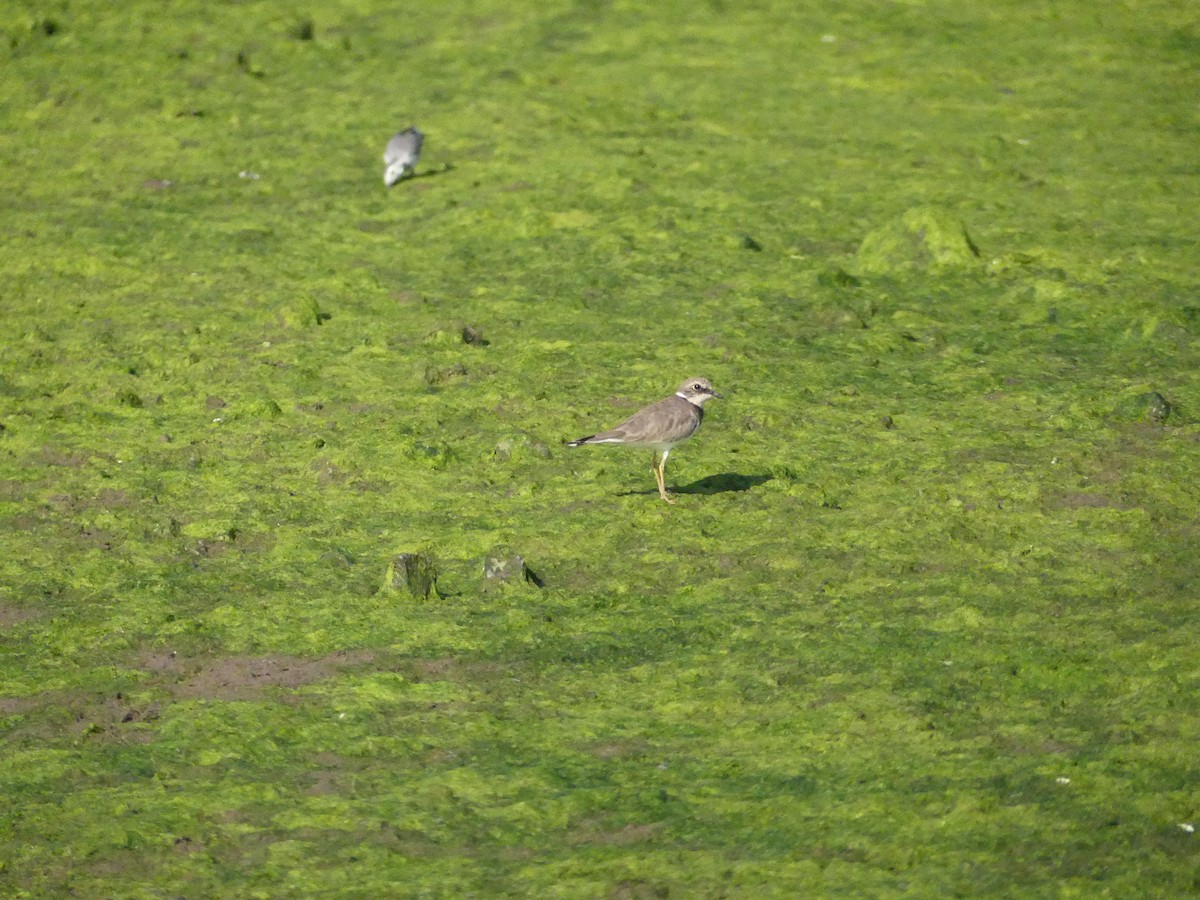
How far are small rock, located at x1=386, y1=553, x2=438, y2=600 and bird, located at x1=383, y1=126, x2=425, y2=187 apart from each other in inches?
213

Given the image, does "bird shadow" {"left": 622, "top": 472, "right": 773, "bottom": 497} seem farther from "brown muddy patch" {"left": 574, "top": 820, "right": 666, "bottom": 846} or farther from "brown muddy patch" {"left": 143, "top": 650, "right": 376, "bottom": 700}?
"brown muddy patch" {"left": 574, "top": 820, "right": 666, "bottom": 846}

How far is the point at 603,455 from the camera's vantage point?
8891 mm

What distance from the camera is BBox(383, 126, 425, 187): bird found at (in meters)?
12.2

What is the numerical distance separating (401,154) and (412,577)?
5.60 meters

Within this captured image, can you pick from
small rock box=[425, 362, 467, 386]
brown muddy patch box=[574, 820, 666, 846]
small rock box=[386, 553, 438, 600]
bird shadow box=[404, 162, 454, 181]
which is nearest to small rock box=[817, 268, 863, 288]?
small rock box=[425, 362, 467, 386]

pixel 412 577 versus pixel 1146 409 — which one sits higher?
pixel 412 577

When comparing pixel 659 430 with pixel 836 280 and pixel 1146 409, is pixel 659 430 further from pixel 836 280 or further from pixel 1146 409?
pixel 836 280

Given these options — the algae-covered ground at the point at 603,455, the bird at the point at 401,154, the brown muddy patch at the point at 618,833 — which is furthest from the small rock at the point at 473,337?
the brown muddy patch at the point at 618,833

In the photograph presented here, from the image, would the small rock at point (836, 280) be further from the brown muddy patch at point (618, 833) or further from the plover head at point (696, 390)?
the brown muddy patch at point (618, 833)

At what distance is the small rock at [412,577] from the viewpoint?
7375 mm

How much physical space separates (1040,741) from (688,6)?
10.8 metres

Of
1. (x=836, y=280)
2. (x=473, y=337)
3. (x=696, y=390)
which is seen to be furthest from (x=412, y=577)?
(x=836, y=280)

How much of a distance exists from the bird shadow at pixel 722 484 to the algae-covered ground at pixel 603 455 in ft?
0.08

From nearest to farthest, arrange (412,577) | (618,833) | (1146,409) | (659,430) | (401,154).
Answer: (618,833), (412,577), (659,430), (1146,409), (401,154)
